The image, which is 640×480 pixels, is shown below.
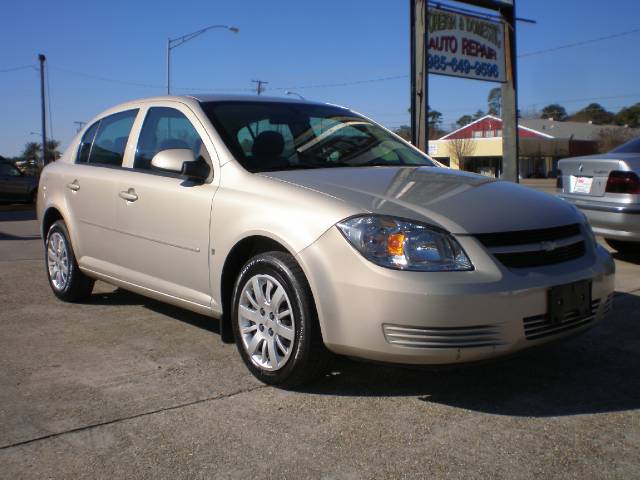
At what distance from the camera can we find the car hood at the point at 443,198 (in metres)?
3.29

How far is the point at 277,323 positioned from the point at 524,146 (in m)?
59.4

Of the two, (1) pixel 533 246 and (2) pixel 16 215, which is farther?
(2) pixel 16 215

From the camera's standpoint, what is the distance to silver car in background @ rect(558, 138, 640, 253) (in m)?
7.04

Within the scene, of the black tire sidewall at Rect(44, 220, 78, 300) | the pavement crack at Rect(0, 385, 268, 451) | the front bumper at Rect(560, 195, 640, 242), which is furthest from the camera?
the front bumper at Rect(560, 195, 640, 242)

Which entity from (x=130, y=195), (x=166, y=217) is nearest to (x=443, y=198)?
(x=166, y=217)

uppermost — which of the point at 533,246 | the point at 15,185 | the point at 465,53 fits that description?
the point at 465,53

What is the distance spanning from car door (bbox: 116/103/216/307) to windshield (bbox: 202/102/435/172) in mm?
229

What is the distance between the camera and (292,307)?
342cm

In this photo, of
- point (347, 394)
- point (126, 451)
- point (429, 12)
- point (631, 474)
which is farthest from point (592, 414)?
point (429, 12)

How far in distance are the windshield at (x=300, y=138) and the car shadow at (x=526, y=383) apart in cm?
126

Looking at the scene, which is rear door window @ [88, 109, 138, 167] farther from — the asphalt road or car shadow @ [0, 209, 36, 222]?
car shadow @ [0, 209, 36, 222]

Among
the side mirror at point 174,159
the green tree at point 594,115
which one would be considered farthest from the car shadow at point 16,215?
the green tree at point 594,115

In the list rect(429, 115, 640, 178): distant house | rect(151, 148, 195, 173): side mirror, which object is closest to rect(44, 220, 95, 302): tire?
rect(151, 148, 195, 173): side mirror

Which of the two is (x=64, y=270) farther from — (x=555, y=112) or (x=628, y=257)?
(x=555, y=112)
